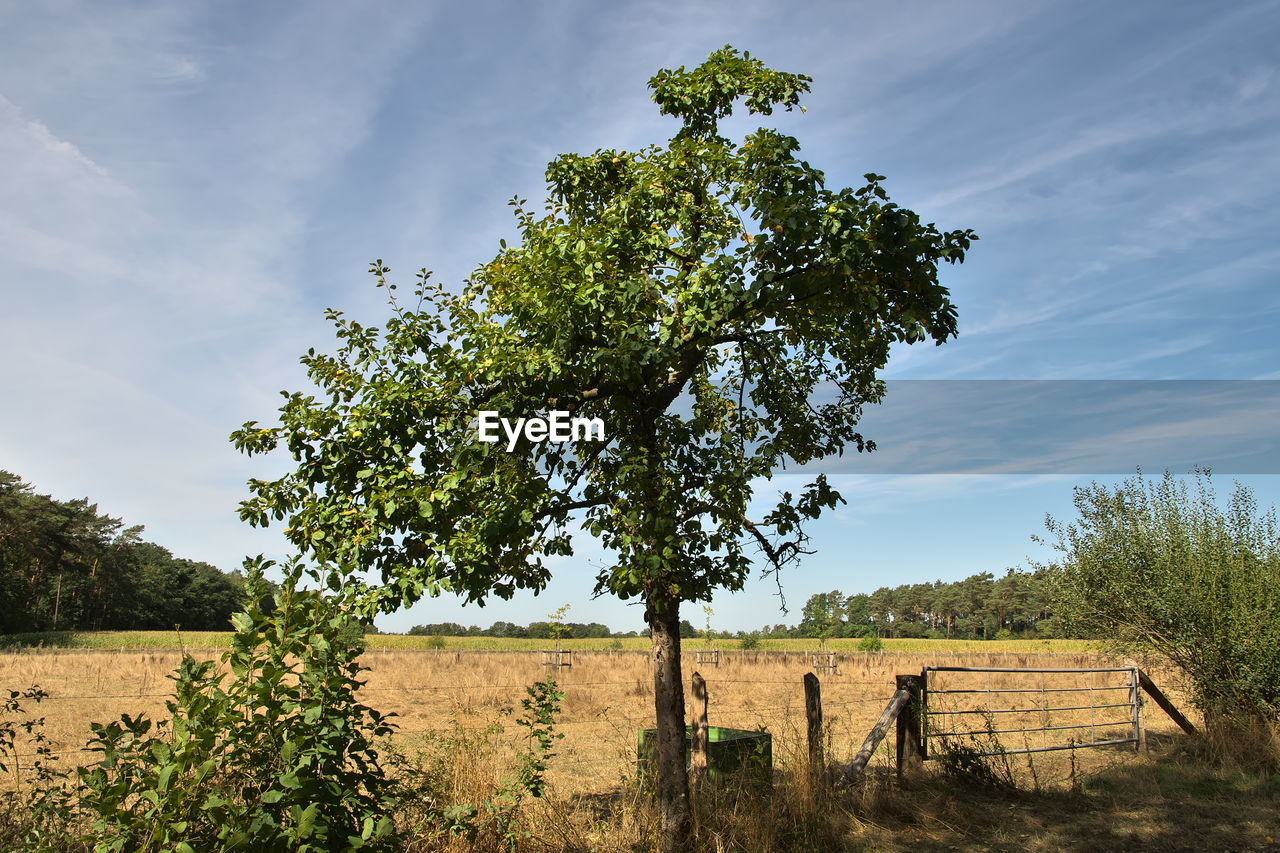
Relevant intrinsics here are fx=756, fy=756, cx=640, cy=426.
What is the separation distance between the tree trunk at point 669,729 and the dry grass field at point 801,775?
1.03 ft

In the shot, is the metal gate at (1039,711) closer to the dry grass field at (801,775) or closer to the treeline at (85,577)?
the dry grass field at (801,775)

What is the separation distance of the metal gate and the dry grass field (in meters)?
0.13

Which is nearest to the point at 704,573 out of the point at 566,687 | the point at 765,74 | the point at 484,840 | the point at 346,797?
the point at 484,840

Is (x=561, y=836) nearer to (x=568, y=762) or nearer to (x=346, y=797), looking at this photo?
(x=346, y=797)

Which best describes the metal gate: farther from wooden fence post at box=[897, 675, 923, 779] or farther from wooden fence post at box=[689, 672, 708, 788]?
wooden fence post at box=[689, 672, 708, 788]

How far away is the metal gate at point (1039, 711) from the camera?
9.43 m

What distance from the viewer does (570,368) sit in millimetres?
5668

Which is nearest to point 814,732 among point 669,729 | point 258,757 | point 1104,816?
point 669,729

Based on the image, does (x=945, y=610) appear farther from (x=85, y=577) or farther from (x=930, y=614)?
(x=85, y=577)

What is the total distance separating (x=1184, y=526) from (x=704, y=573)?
11.4m

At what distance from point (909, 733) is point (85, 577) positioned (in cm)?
7077

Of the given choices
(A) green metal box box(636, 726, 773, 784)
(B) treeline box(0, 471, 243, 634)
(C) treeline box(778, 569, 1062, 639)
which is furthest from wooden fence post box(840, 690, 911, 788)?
(C) treeline box(778, 569, 1062, 639)

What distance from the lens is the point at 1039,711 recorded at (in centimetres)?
1098

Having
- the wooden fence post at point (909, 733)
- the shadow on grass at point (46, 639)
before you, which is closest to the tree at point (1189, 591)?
the wooden fence post at point (909, 733)
